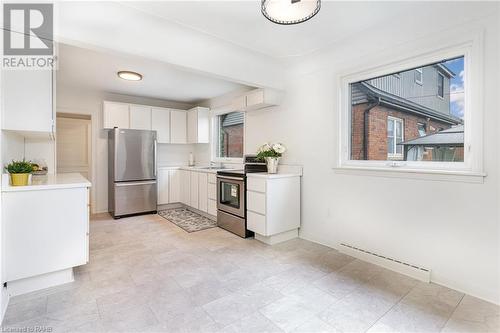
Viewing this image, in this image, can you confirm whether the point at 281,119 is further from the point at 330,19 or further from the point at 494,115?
the point at 494,115

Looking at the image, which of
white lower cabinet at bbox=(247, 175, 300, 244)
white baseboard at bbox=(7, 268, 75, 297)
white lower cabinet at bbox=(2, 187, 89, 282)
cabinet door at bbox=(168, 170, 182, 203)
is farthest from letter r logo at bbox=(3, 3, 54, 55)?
cabinet door at bbox=(168, 170, 182, 203)

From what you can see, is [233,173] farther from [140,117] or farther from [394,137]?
[140,117]

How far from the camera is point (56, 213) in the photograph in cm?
221

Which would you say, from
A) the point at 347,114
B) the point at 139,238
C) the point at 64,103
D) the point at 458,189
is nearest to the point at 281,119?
the point at 347,114

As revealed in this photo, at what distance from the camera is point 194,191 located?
4.99 metres

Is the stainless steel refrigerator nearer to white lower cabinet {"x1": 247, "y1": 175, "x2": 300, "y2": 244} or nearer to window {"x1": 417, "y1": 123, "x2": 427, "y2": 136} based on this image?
white lower cabinet {"x1": 247, "y1": 175, "x2": 300, "y2": 244}

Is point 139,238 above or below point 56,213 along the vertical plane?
below

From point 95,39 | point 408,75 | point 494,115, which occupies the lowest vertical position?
point 494,115

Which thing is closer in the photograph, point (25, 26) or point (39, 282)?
point (25, 26)

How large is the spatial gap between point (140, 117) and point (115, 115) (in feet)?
1.48

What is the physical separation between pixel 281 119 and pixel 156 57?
78.4 inches

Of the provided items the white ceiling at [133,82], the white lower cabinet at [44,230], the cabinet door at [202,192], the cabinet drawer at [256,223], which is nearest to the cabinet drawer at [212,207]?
the cabinet door at [202,192]

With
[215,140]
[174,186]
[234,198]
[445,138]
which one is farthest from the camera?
[215,140]

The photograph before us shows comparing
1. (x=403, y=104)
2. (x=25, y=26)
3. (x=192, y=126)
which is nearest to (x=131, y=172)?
(x=192, y=126)
